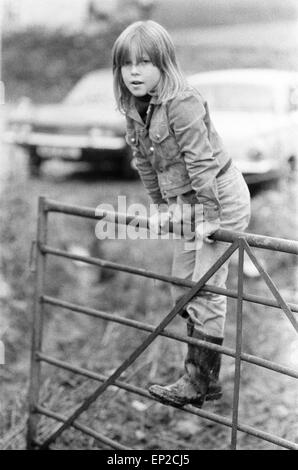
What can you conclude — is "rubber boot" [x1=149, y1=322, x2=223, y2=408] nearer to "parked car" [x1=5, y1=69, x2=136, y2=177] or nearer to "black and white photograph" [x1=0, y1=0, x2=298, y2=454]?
"black and white photograph" [x1=0, y1=0, x2=298, y2=454]

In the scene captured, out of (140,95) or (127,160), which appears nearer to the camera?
(140,95)

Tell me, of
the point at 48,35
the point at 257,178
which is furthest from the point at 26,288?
the point at 48,35

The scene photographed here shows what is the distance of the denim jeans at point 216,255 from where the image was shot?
2.89 meters

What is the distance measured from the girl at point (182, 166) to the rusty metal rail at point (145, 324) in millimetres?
66

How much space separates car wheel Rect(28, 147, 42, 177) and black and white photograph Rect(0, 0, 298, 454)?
0.02 metres

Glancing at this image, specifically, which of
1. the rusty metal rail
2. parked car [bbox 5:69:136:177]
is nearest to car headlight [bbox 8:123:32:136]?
parked car [bbox 5:69:136:177]

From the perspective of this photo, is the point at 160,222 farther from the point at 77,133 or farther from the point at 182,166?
the point at 77,133

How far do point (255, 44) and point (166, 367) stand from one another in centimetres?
629

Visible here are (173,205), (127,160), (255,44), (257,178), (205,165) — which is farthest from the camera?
(255,44)

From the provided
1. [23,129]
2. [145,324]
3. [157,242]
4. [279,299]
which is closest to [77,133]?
[23,129]

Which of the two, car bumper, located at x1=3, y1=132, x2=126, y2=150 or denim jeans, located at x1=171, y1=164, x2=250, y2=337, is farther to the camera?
car bumper, located at x1=3, y1=132, x2=126, y2=150

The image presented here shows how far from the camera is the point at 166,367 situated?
4.94 meters

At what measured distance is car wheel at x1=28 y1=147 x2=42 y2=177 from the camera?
30.4 feet
